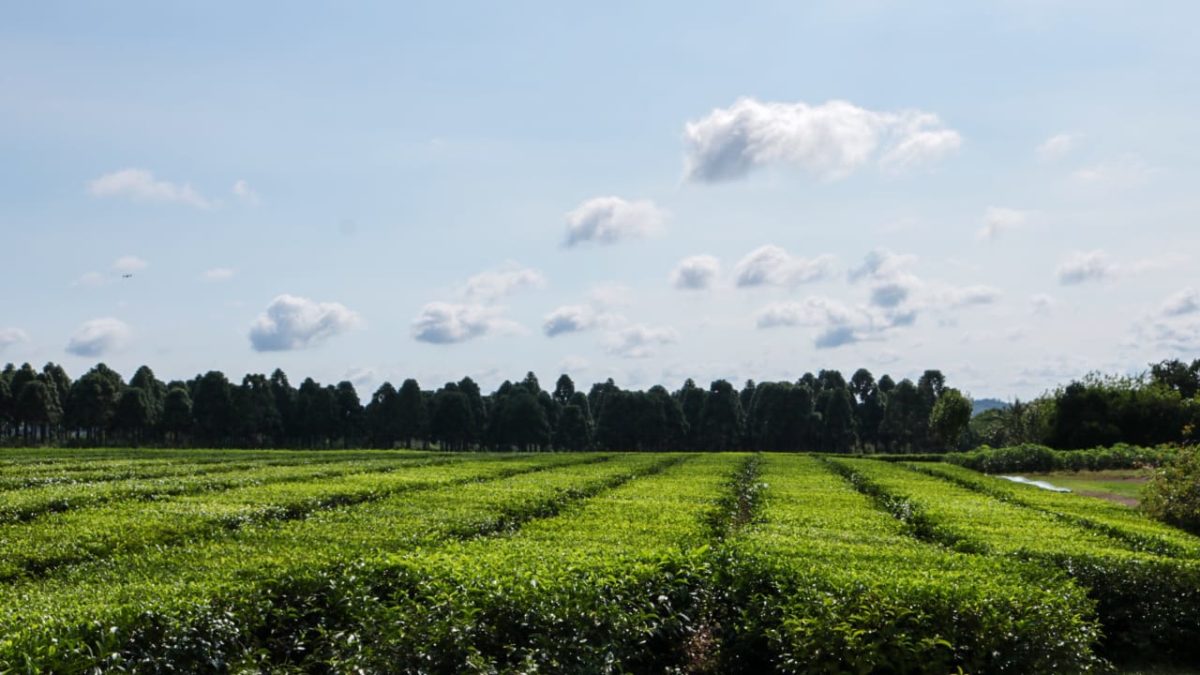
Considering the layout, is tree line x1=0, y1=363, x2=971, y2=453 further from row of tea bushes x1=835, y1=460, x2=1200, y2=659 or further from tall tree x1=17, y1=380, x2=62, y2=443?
row of tea bushes x1=835, y1=460, x2=1200, y2=659

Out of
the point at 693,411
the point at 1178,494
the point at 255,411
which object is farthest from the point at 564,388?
the point at 1178,494

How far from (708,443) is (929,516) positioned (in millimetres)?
96084

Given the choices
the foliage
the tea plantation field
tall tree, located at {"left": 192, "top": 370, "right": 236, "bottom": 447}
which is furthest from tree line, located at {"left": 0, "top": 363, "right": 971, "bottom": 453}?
the tea plantation field

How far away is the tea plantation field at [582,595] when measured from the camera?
27.6ft

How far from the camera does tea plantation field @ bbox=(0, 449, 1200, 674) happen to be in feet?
27.6

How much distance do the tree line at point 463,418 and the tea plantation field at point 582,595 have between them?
292ft

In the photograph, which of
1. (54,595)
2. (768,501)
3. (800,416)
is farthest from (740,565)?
(800,416)

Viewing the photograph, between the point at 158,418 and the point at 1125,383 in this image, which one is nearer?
the point at 1125,383

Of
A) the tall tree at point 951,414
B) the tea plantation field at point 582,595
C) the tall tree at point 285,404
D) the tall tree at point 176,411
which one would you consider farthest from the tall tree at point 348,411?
the tea plantation field at point 582,595

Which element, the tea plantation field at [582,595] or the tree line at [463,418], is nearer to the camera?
the tea plantation field at [582,595]

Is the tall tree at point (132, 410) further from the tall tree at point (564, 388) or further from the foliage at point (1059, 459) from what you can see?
the foliage at point (1059, 459)

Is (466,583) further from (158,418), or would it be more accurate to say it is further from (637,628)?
(158,418)

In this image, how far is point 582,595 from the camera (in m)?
9.30

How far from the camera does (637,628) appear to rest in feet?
30.4
